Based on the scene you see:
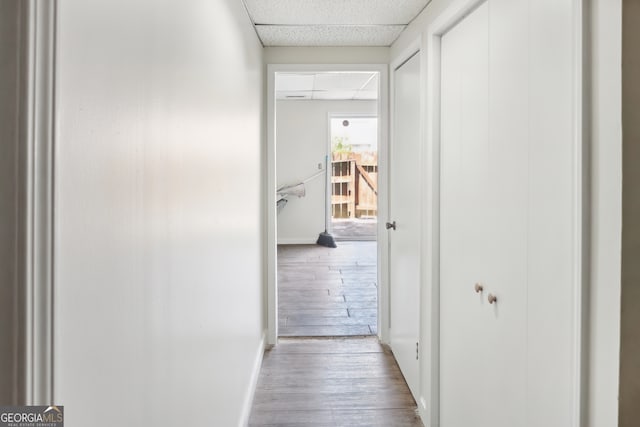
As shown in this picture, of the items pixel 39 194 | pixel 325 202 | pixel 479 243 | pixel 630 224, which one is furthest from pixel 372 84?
pixel 39 194

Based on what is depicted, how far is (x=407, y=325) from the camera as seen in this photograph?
2.77m

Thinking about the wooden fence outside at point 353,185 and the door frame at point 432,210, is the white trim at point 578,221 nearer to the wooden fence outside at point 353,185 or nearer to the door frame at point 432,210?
the door frame at point 432,210

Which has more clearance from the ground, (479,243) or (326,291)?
(479,243)

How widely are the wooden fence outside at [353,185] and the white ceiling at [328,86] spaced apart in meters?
1.68

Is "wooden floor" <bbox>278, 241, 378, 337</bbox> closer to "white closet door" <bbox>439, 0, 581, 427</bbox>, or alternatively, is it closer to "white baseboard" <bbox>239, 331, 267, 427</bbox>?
"white baseboard" <bbox>239, 331, 267, 427</bbox>

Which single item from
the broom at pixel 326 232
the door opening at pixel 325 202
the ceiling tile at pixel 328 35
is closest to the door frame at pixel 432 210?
the ceiling tile at pixel 328 35

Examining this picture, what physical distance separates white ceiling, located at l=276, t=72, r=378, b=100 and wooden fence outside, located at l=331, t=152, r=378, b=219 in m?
1.68

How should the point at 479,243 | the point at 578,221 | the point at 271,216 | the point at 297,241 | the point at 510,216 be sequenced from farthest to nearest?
the point at 297,241 → the point at 271,216 → the point at 479,243 → the point at 510,216 → the point at 578,221

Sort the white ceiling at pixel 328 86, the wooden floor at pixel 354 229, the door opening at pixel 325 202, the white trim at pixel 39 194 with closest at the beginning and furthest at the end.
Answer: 1. the white trim at pixel 39 194
2. the door opening at pixel 325 202
3. the white ceiling at pixel 328 86
4. the wooden floor at pixel 354 229

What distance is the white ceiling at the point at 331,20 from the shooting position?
231cm

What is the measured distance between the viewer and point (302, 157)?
7496 millimetres

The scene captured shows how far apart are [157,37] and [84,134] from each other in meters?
0.42

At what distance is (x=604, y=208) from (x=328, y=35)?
2355 mm

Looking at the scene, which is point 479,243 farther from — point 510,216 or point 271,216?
point 271,216
